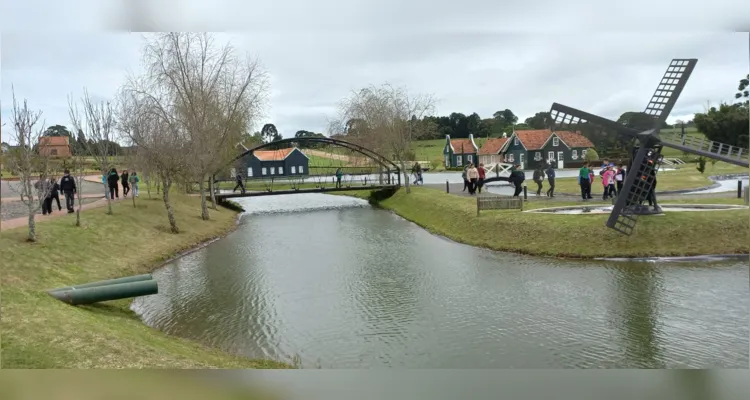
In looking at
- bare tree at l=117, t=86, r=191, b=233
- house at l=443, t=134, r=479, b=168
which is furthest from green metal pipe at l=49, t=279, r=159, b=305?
house at l=443, t=134, r=479, b=168

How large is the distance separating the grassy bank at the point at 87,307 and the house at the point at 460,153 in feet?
199

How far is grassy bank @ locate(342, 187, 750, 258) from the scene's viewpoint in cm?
1728

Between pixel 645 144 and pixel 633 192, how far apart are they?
165 centimetres

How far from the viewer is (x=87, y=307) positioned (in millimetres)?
12891

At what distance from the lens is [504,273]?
16734 millimetres

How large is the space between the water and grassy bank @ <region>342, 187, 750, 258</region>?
39.6 inches

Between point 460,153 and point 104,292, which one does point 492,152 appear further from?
point 104,292

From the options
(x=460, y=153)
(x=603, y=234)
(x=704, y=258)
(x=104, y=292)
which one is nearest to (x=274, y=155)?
(x=460, y=153)

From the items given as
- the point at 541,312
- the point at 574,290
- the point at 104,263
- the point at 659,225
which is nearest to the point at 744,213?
the point at 659,225

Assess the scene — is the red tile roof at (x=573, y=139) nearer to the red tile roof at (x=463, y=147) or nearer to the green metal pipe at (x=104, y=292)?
the green metal pipe at (x=104, y=292)

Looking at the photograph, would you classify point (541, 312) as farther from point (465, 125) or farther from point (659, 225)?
point (465, 125)

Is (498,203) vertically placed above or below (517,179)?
below

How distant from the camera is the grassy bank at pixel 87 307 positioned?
8898 mm

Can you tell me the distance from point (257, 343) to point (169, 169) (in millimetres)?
15681
